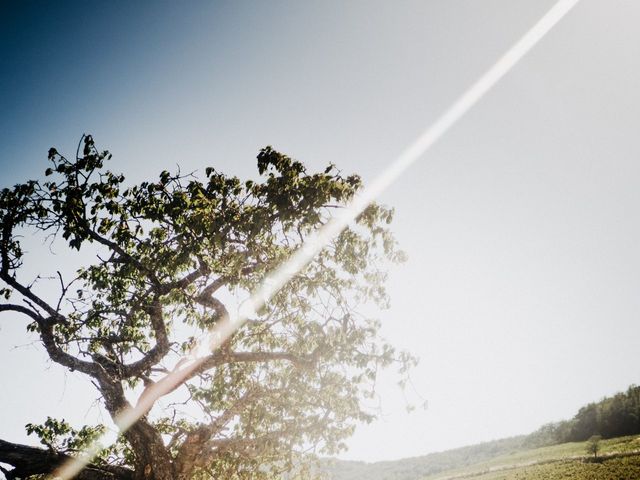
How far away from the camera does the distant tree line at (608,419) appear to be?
3846 inches

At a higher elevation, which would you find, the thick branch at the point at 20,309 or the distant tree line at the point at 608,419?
the thick branch at the point at 20,309

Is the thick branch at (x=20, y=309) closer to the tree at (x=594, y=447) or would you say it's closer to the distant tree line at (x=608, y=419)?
the tree at (x=594, y=447)

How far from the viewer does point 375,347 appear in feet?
27.8

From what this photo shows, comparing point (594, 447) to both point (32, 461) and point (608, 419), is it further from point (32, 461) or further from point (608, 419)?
point (32, 461)

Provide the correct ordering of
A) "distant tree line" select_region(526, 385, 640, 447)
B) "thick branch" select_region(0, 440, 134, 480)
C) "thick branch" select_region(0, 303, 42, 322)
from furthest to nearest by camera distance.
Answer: "distant tree line" select_region(526, 385, 640, 447)
"thick branch" select_region(0, 303, 42, 322)
"thick branch" select_region(0, 440, 134, 480)

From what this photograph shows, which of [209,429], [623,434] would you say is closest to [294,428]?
[209,429]

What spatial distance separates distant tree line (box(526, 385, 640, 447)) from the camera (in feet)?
320

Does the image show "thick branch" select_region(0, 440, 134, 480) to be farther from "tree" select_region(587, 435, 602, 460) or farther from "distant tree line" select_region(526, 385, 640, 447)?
"distant tree line" select_region(526, 385, 640, 447)

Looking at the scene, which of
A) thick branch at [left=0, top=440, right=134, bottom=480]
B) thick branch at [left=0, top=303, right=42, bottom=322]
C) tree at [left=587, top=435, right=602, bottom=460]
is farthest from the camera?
tree at [left=587, top=435, right=602, bottom=460]

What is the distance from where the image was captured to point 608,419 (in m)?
105

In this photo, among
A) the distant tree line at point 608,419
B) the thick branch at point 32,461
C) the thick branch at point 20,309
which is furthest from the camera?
the distant tree line at point 608,419

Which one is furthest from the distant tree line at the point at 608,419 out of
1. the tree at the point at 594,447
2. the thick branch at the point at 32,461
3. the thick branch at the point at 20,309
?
the thick branch at the point at 20,309

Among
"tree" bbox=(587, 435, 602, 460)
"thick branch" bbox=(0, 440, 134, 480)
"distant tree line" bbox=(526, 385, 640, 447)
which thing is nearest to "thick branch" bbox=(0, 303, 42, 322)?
"thick branch" bbox=(0, 440, 134, 480)

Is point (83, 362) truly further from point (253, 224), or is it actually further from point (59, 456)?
point (253, 224)
